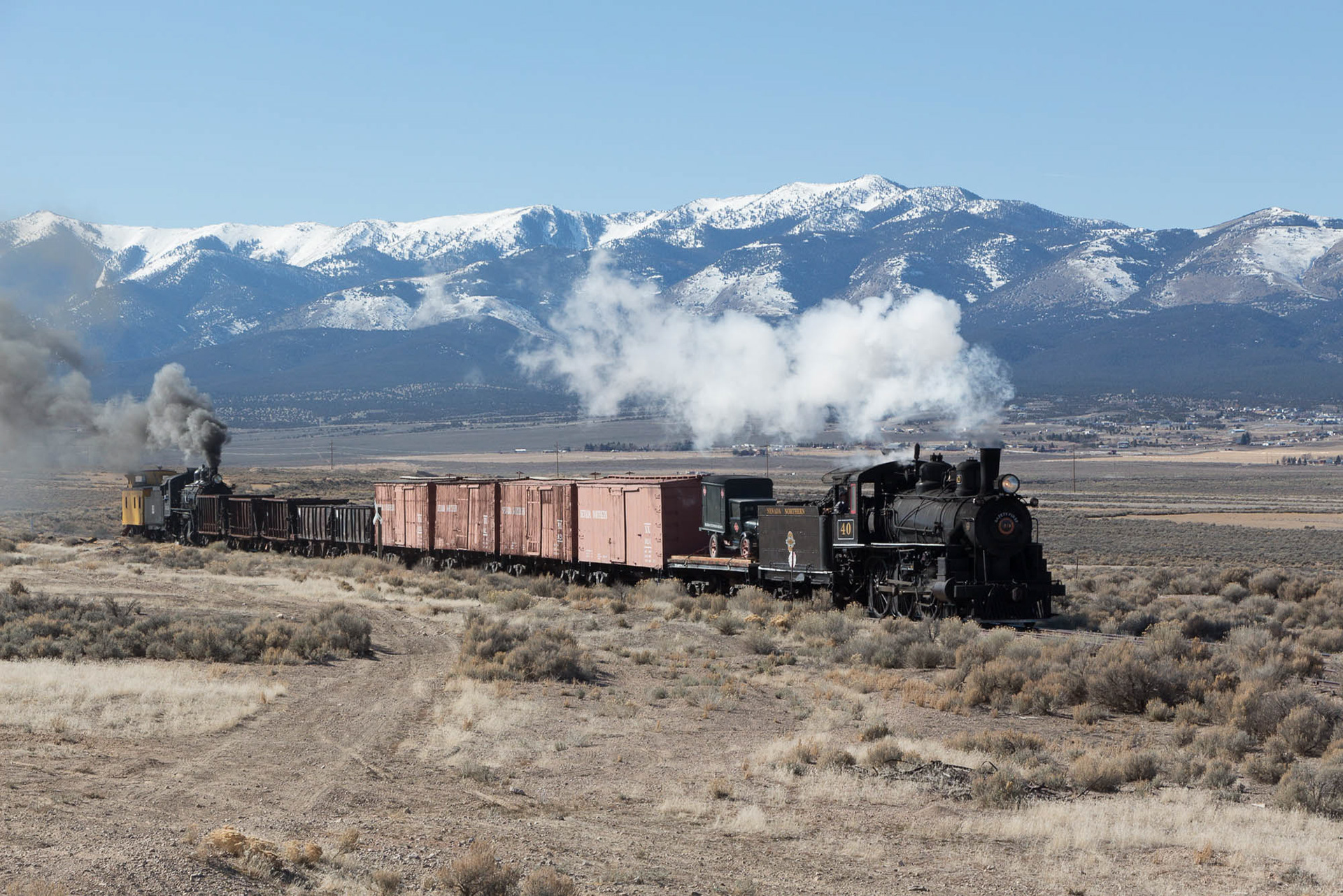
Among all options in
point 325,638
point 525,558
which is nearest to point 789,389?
point 525,558

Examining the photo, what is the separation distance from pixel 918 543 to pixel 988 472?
2.18 m

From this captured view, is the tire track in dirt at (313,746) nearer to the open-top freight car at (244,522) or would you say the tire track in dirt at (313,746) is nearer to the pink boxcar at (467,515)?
the pink boxcar at (467,515)

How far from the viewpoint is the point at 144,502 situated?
217 ft

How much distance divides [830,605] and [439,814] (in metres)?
19.4

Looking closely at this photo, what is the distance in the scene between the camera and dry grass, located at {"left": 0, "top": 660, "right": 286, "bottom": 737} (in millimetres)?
17688

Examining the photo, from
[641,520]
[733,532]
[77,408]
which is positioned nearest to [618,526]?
[641,520]

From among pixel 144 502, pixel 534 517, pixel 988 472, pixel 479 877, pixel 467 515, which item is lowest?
pixel 479 877

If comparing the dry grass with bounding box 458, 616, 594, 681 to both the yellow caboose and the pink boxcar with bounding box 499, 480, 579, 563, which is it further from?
the yellow caboose

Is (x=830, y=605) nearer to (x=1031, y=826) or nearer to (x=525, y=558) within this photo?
(x=525, y=558)

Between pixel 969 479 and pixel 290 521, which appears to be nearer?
pixel 969 479

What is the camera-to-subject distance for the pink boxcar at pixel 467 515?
1763 inches

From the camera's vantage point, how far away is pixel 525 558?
4416 centimetres

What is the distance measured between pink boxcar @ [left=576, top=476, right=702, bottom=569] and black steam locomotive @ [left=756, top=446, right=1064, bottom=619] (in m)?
3.81

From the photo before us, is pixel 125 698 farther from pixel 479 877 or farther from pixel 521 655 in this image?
pixel 479 877
